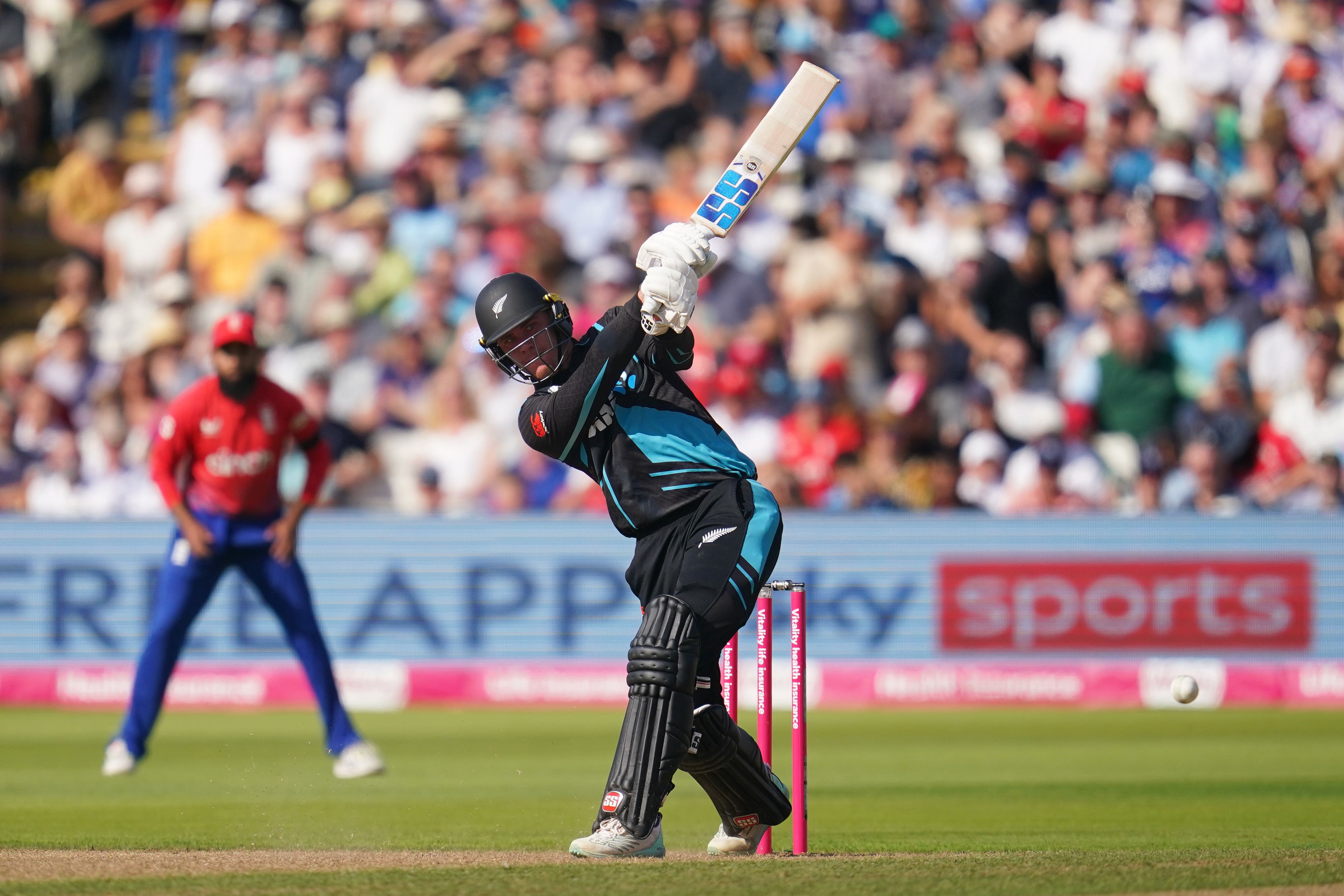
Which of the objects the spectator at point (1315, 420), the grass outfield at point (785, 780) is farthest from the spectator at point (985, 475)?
the spectator at point (1315, 420)

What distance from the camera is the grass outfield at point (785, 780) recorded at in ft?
17.9

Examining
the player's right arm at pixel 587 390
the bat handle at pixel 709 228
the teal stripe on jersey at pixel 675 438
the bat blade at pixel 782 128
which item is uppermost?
the bat blade at pixel 782 128

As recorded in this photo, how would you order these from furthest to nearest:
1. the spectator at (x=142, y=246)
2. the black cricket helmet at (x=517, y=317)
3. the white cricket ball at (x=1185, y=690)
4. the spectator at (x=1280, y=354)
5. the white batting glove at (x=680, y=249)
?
the spectator at (x=142, y=246), the spectator at (x=1280, y=354), the white cricket ball at (x=1185, y=690), the black cricket helmet at (x=517, y=317), the white batting glove at (x=680, y=249)

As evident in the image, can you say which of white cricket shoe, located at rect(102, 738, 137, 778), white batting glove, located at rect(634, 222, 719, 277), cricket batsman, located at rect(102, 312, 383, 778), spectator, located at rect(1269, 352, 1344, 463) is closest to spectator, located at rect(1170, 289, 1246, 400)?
spectator, located at rect(1269, 352, 1344, 463)

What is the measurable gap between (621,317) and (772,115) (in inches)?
45.6

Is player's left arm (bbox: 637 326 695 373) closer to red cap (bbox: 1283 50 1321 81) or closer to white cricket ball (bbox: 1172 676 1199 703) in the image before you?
white cricket ball (bbox: 1172 676 1199 703)

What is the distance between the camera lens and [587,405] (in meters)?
5.70

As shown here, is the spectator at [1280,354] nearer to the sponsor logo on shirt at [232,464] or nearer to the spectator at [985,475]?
the spectator at [985,475]

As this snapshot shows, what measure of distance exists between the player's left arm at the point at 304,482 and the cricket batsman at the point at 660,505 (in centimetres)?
348

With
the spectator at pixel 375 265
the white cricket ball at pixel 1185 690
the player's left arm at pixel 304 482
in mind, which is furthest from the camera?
the spectator at pixel 375 265

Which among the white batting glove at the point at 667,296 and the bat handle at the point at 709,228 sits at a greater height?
the bat handle at the point at 709,228

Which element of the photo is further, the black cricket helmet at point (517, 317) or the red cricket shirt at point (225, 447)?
the red cricket shirt at point (225, 447)

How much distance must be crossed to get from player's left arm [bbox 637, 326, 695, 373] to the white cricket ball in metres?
3.03

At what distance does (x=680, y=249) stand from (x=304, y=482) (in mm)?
4474
